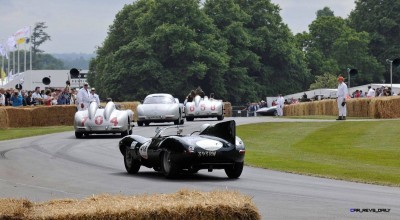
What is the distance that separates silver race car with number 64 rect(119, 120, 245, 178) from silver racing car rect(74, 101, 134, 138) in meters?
14.5

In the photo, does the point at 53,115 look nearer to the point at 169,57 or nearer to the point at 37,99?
the point at 37,99

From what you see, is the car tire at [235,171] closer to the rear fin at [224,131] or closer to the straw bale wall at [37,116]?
the rear fin at [224,131]

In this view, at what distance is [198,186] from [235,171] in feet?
6.46

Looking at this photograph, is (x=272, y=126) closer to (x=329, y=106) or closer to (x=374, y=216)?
(x=329, y=106)

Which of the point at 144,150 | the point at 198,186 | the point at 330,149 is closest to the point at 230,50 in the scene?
the point at 330,149

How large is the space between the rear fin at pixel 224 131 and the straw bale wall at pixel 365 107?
2771 centimetres

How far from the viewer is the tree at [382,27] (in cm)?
12462

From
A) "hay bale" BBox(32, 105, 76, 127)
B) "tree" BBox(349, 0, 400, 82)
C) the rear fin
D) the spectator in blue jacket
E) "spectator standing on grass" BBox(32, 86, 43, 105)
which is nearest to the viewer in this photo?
the rear fin

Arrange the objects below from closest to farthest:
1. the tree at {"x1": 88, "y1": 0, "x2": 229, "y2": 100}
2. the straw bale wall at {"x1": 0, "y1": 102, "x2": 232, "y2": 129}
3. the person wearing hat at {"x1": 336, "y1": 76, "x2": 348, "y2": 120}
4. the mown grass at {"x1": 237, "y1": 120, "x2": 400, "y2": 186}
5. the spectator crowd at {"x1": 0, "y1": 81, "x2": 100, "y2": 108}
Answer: the mown grass at {"x1": 237, "y1": 120, "x2": 400, "y2": 186}
the person wearing hat at {"x1": 336, "y1": 76, "x2": 348, "y2": 120}
the straw bale wall at {"x1": 0, "y1": 102, "x2": 232, "y2": 129}
the spectator crowd at {"x1": 0, "y1": 81, "x2": 100, "y2": 108}
the tree at {"x1": 88, "y1": 0, "x2": 229, "y2": 100}

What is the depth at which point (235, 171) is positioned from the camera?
60.7ft

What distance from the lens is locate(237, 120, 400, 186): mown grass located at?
20328mm

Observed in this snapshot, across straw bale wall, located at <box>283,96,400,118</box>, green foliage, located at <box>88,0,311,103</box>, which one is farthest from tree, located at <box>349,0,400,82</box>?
straw bale wall, located at <box>283,96,400,118</box>

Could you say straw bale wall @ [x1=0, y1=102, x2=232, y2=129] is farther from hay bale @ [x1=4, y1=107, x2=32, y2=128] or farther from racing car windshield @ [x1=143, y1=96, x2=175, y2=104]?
racing car windshield @ [x1=143, y1=96, x2=175, y2=104]

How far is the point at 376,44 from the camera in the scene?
12850cm
